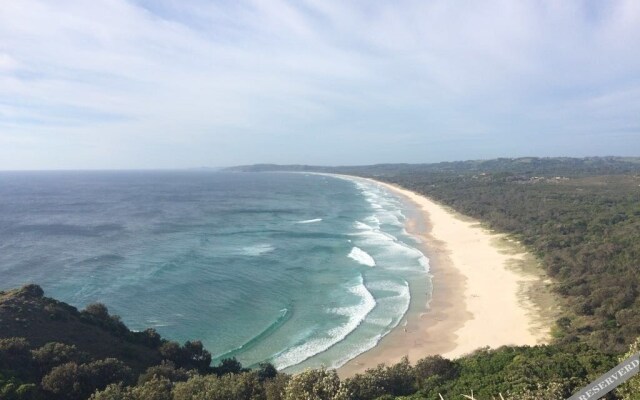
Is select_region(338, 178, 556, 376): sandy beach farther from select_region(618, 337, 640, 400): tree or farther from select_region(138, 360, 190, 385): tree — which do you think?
select_region(618, 337, 640, 400): tree

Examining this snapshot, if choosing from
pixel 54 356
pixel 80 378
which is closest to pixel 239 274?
pixel 54 356

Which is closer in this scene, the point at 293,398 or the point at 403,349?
the point at 293,398

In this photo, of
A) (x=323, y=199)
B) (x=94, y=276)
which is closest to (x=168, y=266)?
(x=94, y=276)

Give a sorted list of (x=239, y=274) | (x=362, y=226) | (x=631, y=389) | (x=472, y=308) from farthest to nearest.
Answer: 1. (x=362, y=226)
2. (x=239, y=274)
3. (x=472, y=308)
4. (x=631, y=389)

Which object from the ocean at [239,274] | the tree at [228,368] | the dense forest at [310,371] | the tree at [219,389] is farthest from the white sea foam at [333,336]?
the tree at [219,389]

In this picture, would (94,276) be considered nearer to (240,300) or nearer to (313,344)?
(240,300)

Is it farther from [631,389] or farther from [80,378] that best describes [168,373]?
[631,389]
